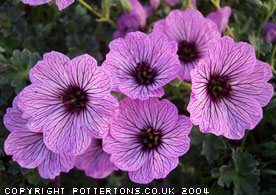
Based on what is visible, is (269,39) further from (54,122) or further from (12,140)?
A: (12,140)

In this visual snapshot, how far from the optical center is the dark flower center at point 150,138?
2193mm

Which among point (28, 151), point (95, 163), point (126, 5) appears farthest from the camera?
point (126, 5)

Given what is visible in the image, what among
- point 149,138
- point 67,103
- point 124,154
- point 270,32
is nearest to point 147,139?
point 149,138

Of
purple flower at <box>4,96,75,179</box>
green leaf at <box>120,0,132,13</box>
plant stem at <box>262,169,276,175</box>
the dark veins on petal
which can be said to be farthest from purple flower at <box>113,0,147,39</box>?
plant stem at <box>262,169,276,175</box>

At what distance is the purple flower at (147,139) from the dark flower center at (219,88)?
25cm

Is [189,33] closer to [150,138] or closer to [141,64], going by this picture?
[141,64]

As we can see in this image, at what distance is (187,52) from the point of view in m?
2.48

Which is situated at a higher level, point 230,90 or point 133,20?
point 133,20

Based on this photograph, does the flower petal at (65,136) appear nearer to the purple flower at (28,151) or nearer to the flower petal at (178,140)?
the purple flower at (28,151)

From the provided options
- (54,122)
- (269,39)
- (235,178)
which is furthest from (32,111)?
(269,39)

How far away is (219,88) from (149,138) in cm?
51

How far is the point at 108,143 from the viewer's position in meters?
2.08

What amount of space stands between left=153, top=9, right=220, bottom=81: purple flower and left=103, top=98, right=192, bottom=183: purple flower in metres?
0.37

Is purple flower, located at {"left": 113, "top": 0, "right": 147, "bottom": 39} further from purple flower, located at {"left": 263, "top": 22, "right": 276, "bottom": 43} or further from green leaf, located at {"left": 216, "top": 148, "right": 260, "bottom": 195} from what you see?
green leaf, located at {"left": 216, "top": 148, "right": 260, "bottom": 195}
